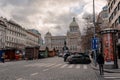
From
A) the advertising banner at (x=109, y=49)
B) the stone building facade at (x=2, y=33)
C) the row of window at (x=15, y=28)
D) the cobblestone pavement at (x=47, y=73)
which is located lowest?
the cobblestone pavement at (x=47, y=73)

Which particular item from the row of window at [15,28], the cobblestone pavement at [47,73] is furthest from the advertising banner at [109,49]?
the row of window at [15,28]

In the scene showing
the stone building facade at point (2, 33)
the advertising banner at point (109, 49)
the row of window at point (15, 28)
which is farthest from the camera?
the row of window at point (15, 28)

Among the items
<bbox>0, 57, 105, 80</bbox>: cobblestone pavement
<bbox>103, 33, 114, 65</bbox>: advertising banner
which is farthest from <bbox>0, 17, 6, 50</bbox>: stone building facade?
<bbox>103, 33, 114, 65</bbox>: advertising banner

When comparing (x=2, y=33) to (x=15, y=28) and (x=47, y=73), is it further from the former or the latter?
(x=47, y=73)

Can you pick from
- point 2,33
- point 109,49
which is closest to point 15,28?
point 2,33

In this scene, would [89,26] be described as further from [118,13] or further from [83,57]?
[83,57]

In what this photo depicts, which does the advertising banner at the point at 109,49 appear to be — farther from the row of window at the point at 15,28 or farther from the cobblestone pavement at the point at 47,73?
the row of window at the point at 15,28

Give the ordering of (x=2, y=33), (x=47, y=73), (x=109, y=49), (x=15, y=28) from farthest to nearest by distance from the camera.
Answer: (x=15, y=28) < (x=2, y=33) < (x=109, y=49) < (x=47, y=73)

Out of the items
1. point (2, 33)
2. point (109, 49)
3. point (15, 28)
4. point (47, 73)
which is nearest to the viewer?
point (47, 73)

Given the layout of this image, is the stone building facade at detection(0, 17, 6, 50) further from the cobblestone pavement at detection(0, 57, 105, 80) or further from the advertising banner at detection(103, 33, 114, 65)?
the advertising banner at detection(103, 33, 114, 65)

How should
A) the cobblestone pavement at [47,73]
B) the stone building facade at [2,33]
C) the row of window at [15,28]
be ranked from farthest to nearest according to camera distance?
the row of window at [15,28]
the stone building facade at [2,33]
the cobblestone pavement at [47,73]

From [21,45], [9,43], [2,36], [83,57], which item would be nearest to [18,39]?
[21,45]

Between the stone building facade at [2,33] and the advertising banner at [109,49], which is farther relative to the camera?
the stone building facade at [2,33]

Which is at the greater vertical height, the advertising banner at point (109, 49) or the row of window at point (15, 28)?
the row of window at point (15, 28)
